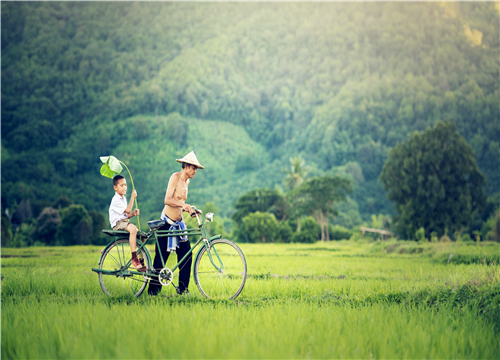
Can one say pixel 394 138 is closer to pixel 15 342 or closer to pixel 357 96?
pixel 357 96

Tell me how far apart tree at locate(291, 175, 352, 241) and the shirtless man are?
52.7 m

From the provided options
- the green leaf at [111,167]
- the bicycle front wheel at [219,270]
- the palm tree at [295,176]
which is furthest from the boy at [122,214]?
the palm tree at [295,176]

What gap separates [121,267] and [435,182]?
41.2 meters

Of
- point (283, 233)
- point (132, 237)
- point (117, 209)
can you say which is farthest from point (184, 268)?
point (283, 233)

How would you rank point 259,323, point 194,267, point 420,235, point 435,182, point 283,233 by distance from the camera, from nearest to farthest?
point 259,323 → point 194,267 → point 420,235 → point 435,182 → point 283,233

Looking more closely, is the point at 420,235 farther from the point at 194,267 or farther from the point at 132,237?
the point at 132,237

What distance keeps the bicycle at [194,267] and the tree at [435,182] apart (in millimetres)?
38309

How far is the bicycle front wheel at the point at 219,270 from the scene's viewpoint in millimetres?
5926

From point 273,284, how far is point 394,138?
510ft

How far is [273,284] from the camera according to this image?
24.3 feet

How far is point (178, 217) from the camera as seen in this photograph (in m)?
6.45

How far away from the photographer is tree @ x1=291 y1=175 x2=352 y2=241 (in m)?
57.8

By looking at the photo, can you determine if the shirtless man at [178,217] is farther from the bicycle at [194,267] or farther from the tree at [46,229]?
the tree at [46,229]

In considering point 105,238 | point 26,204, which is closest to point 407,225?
point 105,238
